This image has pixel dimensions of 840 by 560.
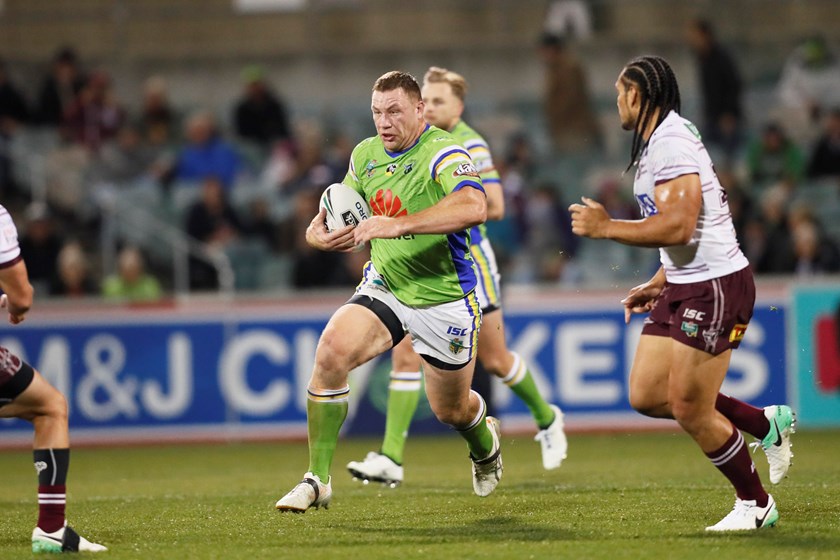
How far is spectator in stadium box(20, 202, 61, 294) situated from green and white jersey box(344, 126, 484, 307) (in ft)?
28.7

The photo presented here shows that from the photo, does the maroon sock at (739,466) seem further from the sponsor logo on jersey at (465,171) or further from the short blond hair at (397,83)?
the short blond hair at (397,83)

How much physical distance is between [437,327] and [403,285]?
0.32 metres

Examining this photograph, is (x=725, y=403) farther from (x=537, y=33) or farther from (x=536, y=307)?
(x=537, y=33)

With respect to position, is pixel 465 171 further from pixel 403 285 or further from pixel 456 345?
pixel 456 345

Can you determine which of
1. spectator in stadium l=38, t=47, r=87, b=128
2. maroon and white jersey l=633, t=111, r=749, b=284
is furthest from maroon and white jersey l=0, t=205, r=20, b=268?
spectator in stadium l=38, t=47, r=87, b=128

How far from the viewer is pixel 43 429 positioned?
6.57 meters

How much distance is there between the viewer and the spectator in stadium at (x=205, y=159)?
17.8 m

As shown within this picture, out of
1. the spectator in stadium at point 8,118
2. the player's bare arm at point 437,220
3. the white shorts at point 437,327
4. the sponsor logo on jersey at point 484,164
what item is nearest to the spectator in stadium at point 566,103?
the spectator in stadium at point 8,118

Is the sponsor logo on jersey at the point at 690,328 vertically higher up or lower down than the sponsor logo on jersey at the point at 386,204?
lower down

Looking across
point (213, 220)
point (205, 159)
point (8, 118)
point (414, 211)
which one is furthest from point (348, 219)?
point (8, 118)

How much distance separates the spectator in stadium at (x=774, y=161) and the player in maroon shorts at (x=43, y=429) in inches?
491

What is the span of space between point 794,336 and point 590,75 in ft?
23.4

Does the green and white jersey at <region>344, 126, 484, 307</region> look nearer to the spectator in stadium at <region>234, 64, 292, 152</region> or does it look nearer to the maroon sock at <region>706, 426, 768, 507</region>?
the maroon sock at <region>706, 426, 768, 507</region>

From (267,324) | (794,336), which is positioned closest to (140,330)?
(267,324)
